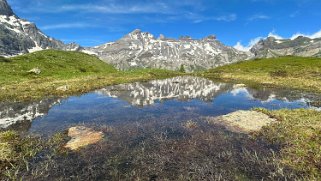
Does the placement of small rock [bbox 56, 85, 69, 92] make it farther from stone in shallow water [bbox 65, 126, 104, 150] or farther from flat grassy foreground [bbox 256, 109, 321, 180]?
flat grassy foreground [bbox 256, 109, 321, 180]

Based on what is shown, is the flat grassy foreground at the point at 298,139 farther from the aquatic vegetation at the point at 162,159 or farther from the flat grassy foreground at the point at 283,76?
the flat grassy foreground at the point at 283,76

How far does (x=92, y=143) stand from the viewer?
789 inches

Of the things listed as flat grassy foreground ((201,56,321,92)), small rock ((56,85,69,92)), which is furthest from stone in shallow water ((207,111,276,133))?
flat grassy foreground ((201,56,321,92))

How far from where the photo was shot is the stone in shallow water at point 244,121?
77.4ft

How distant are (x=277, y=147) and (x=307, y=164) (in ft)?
10.5

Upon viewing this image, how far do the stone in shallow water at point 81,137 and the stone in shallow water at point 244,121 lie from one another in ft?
36.0

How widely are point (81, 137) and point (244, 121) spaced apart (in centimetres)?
1440

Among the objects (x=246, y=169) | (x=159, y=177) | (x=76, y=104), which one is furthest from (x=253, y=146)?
(x=76, y=104)

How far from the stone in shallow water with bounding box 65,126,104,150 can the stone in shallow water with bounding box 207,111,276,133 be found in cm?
1098

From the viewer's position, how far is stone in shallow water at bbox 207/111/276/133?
23605 mm

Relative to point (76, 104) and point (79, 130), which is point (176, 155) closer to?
point (79, 130)

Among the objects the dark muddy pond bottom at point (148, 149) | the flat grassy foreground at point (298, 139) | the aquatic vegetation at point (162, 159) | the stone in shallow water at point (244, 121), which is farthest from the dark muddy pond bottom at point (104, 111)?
the flat grassy foreground at point (298, 139)

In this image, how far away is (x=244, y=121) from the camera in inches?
1009

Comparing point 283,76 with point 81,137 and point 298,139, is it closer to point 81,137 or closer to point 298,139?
point 298,139
